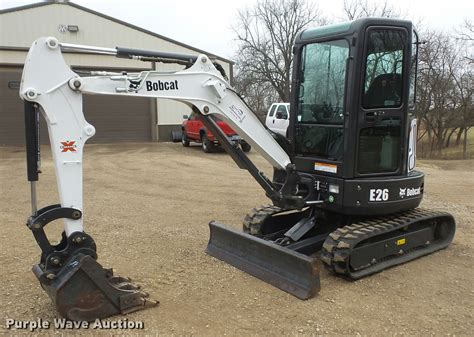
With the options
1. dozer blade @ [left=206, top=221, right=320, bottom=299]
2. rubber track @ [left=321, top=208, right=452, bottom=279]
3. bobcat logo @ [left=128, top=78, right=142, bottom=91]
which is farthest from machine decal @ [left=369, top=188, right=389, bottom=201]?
bobcat logo @ [left=128, top=78, right=142, bottom=91]

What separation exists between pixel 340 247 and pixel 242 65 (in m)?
32.6

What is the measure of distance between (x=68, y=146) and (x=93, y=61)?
1713 cm

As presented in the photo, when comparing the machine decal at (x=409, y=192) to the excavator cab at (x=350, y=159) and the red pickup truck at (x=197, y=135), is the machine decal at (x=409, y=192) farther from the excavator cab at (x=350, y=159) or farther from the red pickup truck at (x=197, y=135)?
the red pickup truck at (x=197, y=135)

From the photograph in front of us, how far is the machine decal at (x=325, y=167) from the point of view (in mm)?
5164

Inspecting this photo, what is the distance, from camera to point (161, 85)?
13.9 feet

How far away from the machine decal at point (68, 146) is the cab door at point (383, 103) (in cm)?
289

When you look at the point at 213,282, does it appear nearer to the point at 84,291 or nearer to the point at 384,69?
the point at 84,291

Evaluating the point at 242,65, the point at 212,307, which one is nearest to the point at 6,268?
the point at 212,307

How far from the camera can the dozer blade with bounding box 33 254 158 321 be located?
149 inches

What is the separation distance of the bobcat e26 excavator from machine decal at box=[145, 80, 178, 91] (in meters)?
0.01

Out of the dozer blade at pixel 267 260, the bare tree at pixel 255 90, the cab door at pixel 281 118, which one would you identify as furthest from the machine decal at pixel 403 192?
the bare tree at pixel 255 90

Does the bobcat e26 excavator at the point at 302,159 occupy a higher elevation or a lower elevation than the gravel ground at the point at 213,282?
higher

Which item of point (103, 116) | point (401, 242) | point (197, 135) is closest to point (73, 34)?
point (103, 116)

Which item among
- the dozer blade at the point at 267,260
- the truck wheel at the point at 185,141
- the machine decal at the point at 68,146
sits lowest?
the dozer blade at the point at 267,260
